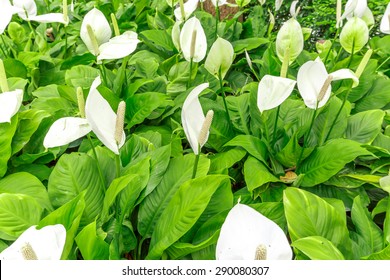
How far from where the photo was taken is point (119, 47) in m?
1.05

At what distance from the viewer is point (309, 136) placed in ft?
3.78

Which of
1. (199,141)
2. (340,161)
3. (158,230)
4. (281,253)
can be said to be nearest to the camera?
(281,253)

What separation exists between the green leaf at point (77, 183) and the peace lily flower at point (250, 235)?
0.40 m

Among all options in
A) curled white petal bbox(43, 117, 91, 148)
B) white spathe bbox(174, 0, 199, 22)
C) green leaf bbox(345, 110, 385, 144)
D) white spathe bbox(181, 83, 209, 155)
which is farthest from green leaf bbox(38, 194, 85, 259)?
white spathe bbox(174, 0, 199, 22)

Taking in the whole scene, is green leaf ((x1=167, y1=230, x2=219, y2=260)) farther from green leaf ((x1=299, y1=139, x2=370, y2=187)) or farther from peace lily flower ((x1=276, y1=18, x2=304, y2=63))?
peace lily flower ((x1=276, y1=18, x2=304, y2=63))

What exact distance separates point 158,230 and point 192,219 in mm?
90

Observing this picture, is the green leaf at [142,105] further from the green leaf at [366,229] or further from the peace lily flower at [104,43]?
the green leaf at [366,229]

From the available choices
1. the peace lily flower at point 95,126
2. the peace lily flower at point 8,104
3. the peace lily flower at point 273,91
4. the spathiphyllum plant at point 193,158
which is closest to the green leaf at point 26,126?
the spathiphyllum plant at point 193,158

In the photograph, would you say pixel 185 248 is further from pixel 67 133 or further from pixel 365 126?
pixel 365 126

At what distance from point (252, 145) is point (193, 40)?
0.29 metres

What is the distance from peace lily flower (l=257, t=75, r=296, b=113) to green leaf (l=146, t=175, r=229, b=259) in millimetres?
175

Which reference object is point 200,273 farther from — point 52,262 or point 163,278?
point 52,262

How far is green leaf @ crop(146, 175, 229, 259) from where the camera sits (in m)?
0.83

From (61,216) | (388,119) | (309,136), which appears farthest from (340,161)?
(61,216)
